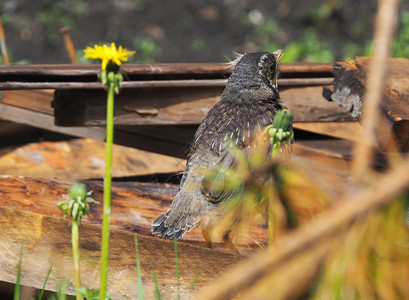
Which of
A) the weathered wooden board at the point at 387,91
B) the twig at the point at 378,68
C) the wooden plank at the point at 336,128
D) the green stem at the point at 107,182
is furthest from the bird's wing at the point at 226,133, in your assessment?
the twig at the point at 378,68

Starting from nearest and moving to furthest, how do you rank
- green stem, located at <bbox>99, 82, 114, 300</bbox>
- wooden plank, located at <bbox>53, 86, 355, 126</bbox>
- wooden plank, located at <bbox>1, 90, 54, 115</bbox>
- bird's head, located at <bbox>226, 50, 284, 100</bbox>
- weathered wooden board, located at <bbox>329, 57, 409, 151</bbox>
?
green stem, located at <bbox>99, 82, 114, 300</bbox> → weathered wooden board, located at <bbox>329, 57, 409, 151</bbox> → bird's head, located at <bbox>226, 50, 284, 100</bbox> → wooden plank, located at <bbox>53, 86, 355, 126</bbox> → wooden plank, located at <bbox>1, 90, 54, 115</bbox>

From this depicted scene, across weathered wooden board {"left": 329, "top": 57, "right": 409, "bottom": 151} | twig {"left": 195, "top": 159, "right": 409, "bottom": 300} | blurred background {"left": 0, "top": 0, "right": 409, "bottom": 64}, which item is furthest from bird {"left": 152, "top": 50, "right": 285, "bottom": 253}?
blurred background {"left": 0, "top": 0, "right": 409, "bottom": 64}

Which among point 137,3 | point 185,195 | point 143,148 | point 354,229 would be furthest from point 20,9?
point 354,229

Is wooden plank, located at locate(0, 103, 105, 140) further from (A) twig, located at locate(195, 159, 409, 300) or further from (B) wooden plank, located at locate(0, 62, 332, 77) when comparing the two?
(A) twig, located at locate(195, 159, 409, 300)

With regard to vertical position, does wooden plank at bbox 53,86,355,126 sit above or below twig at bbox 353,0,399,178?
above

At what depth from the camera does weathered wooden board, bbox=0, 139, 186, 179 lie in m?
4.83

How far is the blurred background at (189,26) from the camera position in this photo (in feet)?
29.0

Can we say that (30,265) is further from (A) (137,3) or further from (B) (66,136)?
(A) (137,3)

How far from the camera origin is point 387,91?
3607 mm

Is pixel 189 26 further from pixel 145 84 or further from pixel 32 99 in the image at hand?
pixel 145 84

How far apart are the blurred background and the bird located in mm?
4666

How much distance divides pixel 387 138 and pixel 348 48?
590 cm

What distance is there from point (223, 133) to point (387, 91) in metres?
1.00

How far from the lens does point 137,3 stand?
948 cm
